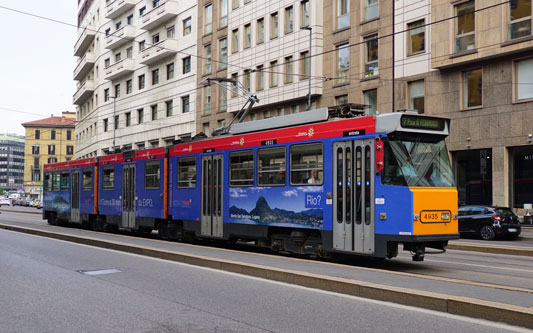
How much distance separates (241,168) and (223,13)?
100 ft

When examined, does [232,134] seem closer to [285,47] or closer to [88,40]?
[285,47]

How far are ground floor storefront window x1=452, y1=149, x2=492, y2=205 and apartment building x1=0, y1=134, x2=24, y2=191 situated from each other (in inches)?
6931

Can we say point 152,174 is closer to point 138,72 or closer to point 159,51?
point 159,51

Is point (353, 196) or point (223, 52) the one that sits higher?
point (223, 52)

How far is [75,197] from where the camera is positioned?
26516 millimetres

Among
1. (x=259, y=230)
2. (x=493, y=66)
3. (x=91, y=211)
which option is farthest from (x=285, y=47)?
(x=259, y=230)

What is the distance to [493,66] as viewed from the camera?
1035 inches

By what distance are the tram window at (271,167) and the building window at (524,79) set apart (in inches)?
612

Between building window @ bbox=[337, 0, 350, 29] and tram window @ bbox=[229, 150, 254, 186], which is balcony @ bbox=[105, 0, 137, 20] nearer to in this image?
building window @ bbox=[337, 0, 350, 29]

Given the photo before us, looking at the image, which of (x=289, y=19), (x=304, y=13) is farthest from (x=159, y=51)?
(x=304, y=13)

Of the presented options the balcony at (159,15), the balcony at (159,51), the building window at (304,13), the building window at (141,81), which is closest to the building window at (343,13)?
the building window at (304,13)

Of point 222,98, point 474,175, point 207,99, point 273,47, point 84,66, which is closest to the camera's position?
point 474,175

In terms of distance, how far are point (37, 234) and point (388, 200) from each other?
13.6 metres

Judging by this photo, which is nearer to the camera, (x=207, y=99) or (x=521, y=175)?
(x=521, y=175)
